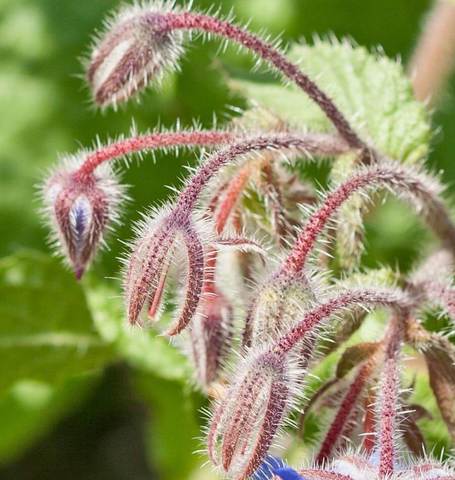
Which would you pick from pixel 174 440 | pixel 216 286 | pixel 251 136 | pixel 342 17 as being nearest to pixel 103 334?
pixel 174 440

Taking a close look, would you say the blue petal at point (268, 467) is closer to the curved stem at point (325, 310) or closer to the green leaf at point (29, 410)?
the curved stem at point (325, 310)

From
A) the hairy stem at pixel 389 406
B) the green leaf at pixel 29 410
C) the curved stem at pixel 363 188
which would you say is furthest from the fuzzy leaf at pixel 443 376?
the green leaf at pixel 29 410

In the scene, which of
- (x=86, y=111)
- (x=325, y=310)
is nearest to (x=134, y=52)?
(x=325, y=310)

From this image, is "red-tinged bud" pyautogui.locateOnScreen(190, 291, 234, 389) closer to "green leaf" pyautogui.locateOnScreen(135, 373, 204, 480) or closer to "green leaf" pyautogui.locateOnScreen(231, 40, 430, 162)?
"green leaf" pyautogui.locateOnScreen(231, 40, 430, 162)

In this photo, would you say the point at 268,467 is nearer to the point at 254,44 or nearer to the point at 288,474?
the point at 288,474

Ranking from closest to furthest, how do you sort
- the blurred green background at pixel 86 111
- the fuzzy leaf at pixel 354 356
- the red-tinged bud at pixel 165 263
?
the red-tinged bud at pixel 165 263, the fuzzy leaf at pixel 354 356, the blurred green background at pixel 86 111

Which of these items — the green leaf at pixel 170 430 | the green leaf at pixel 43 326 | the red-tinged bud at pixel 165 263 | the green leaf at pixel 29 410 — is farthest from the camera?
the green leaf at pixel 29 410

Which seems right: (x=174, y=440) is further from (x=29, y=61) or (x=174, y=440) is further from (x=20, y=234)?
(x=29, y=61)
